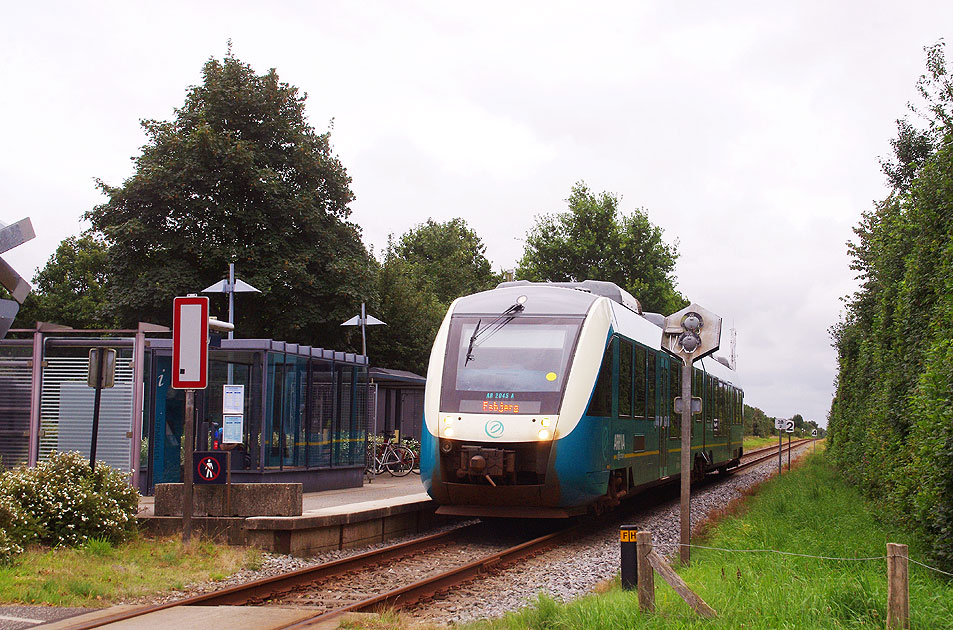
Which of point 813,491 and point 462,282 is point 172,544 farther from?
point 462,282

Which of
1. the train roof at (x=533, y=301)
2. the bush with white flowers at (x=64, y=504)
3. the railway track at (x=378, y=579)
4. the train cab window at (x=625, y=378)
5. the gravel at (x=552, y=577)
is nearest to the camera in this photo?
the railway track at (x=378, y=579)

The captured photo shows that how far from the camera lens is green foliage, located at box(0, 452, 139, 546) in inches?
384

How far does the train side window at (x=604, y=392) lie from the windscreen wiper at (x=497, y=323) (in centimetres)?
133

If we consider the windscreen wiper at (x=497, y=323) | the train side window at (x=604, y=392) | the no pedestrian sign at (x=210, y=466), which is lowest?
the no pedestrian sign at (x=210, y=466)

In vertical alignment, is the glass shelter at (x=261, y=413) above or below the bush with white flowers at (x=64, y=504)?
above

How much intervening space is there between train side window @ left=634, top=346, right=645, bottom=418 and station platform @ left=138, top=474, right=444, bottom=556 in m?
3.47

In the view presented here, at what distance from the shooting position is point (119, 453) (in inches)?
544

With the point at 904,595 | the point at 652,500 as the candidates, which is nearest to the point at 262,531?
the point at 904,595

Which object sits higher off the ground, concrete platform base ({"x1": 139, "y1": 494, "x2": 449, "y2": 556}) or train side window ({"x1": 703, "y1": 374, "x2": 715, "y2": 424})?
train side window ({"x1": 703, "y1": 374, "x2": 715, "y2": 424})

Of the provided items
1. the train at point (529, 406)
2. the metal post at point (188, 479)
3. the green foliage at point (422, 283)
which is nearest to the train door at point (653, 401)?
the train at point (529, 406)

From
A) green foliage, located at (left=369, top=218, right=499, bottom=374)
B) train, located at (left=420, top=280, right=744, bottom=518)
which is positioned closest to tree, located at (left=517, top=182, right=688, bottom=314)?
green foliage, located at (left=369, top=218, right=499, bottom=374)

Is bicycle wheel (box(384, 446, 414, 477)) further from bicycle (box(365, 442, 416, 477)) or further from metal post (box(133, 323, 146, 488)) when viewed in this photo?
metal post (box(133, 323, 146, 488))

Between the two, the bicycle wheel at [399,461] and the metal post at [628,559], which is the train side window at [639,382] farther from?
the bicycle wheel at [399,461]

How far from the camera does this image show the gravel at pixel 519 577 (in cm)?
846
